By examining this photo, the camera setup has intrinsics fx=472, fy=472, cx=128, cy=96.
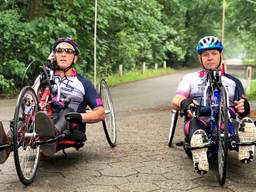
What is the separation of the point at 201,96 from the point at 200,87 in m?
0.11

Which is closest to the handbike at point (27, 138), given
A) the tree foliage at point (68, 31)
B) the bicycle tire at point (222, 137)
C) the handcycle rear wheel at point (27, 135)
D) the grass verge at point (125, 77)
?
the handcycle rear wheel at point (27, 135)

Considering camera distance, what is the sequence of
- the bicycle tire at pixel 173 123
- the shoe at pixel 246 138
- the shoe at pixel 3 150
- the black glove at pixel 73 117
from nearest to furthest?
the shoe at pixel 3 150 < the shoe at pixel 246 138 < the black glove at pixel 73 117 < the bicycle tire at pixel 173 123

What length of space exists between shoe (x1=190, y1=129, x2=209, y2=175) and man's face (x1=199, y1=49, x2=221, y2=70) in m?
0.98

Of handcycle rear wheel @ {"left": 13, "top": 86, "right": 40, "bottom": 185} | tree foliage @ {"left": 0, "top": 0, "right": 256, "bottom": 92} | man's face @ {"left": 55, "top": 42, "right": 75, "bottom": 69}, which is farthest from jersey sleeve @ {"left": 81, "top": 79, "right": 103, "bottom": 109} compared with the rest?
tree foliage @ {"left": 0, "top": 0, "right": 256, "bottom": 92}

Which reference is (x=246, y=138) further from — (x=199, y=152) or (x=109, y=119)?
(x=109, y=119)

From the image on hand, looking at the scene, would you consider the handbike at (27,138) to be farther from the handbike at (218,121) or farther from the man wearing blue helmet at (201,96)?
the handbike at (218,121)

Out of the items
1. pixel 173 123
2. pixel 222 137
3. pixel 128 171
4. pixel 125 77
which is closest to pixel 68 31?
pixel 173 123

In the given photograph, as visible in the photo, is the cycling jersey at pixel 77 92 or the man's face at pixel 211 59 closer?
the man's face at pixel 211 59

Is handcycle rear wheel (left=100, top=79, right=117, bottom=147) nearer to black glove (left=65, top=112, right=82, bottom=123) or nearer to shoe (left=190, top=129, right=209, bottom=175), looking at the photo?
black glove (left=65, top=112, right=82, bottom=123)

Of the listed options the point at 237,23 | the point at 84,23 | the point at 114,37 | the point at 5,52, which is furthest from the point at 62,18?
the point at 237,23

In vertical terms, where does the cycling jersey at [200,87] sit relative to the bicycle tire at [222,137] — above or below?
above

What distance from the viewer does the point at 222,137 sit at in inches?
166

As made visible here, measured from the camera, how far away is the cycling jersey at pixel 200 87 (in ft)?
16.9

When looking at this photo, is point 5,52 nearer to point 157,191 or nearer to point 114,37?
point 114,37
